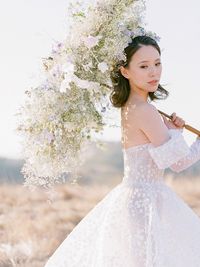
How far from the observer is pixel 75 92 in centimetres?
500

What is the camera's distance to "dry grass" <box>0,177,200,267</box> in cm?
884

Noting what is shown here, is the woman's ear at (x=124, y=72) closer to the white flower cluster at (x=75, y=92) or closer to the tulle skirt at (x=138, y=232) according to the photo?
the white flower cluster at (x=75, y=92)

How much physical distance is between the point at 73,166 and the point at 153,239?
87 centimetres

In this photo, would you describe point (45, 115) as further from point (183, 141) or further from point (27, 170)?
point (183, 141)

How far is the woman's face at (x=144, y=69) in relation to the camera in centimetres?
498

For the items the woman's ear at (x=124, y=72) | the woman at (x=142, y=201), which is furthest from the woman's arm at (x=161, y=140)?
the woman's ear at (x=124, y=72)

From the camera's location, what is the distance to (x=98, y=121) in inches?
199

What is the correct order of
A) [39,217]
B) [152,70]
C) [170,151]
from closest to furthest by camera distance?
[170,151] → [152,70] → [39,217]

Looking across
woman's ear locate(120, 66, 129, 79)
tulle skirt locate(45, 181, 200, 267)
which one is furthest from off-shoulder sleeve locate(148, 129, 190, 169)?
woman's ear locate(120, 66, 129, 79)

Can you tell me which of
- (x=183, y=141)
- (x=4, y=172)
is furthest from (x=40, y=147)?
(x=4, y=172)

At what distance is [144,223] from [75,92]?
1.03m

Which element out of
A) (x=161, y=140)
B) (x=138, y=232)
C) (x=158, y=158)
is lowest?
(x=138, y=232)

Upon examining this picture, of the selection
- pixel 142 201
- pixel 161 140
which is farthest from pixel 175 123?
pixel 142 201

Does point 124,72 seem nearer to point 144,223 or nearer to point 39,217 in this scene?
point 144,223
